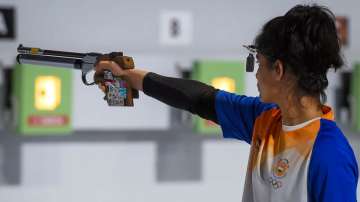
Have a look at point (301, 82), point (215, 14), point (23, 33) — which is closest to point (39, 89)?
point (23, 33)

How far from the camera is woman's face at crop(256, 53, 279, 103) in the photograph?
104 centimetres

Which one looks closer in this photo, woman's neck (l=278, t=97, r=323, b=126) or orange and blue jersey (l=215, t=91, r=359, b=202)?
orange and blue jersey (l=215, t=91, r=359, b=202)

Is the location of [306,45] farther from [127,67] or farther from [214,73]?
[214,73]

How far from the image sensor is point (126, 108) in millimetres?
2057

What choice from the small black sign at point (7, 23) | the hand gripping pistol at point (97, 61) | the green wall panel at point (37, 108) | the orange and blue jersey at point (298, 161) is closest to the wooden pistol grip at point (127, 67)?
the hand gripping pistol at point (97, 61)

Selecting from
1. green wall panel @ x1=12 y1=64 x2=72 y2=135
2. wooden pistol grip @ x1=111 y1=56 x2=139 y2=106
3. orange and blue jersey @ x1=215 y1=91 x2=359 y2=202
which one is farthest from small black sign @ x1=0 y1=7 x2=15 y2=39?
orange and blue jersey @ x1=215 y1=91 x2=359 y2=202

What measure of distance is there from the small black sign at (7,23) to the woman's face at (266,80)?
120 centimetres

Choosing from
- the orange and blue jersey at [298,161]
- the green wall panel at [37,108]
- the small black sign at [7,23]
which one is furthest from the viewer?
the small black sign at [7,23]

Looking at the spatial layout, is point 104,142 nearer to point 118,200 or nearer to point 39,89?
point 118,200

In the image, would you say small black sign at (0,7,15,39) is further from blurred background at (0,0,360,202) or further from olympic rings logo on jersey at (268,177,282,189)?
olympic rings logo on jersey at (268,177,282,189)

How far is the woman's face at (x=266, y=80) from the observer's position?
1039mm

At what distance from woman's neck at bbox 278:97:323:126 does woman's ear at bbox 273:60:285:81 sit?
50 mm

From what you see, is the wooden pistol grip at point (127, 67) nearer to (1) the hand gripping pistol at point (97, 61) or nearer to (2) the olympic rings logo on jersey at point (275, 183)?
(1) the hand gripping pistol at point (97, 61)

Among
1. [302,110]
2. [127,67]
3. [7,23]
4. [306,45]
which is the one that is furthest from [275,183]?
[7,23]
